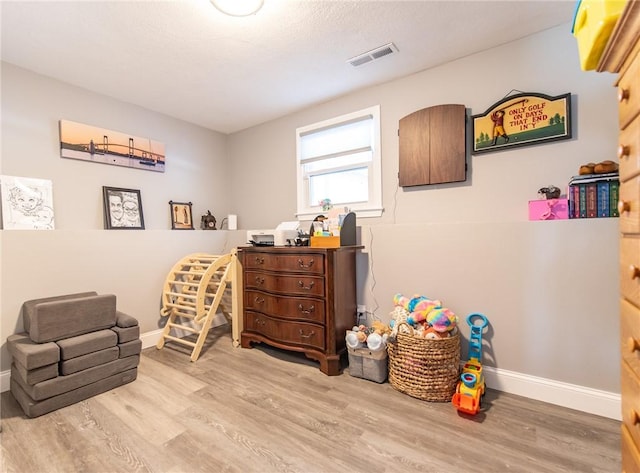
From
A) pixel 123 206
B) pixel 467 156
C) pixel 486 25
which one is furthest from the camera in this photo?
pixel 123 206

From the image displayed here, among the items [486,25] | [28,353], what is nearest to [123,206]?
[28,353]

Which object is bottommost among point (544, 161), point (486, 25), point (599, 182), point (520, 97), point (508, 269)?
point (508, 269)

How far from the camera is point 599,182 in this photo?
1.69 metres

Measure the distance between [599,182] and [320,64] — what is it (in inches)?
81.2

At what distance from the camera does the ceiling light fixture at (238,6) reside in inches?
65.9

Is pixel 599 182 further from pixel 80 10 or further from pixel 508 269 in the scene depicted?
pixel 80 10

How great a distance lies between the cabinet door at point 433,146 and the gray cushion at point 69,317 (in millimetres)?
2551

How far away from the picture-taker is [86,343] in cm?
197

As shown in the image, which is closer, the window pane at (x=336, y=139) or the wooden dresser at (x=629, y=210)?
the wooden dresser at (x=629, y=210)

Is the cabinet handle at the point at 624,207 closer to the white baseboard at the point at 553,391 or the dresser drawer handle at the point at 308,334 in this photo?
the white baseboard at the point at 553,391

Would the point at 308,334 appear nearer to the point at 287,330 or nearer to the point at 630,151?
the point at 287,330

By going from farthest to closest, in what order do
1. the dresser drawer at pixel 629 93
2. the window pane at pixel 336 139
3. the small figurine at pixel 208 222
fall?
the small figurine at pixel 208 222 → the window pane at pixel 336 139 → the dresser drawer at pixel 629 93

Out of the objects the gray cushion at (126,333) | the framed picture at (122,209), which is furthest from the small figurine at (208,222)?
the gray cushion at (126,333)

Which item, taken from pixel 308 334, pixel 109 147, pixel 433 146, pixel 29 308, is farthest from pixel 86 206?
pixel 433 146
